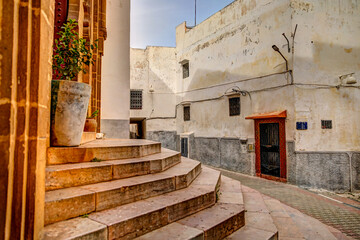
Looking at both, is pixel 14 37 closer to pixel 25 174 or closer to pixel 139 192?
pixel 25 174

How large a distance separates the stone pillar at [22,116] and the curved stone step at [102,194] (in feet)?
0.88

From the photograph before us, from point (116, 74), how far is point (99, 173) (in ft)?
17.6

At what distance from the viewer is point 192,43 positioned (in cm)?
1462

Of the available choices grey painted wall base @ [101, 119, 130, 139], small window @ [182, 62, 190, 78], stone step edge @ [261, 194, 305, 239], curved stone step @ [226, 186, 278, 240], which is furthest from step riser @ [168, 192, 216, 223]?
small window @ [182, 62, 190, 78]

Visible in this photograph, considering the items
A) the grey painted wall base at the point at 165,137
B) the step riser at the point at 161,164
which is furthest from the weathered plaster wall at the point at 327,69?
the grey painted wall base at the point at 165,137

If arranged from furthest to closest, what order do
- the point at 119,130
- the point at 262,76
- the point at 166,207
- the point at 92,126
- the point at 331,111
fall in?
1. the point at 262,76
2. the point at 331,111
3. the point at 119,130
4. the point at 92,126
5. the point at 166,207

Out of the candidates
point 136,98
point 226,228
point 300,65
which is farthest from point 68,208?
point 136,98

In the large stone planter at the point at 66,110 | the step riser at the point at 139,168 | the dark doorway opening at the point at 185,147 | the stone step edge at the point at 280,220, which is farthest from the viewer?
the dark doorway opening at the point at 185,147

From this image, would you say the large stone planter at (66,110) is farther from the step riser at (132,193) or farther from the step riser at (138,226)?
the step riser at (138,226)

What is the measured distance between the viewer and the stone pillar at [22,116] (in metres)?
1.40

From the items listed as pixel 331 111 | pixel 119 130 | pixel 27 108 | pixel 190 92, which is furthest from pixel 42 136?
pixel 190 92

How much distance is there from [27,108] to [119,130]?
5.65m

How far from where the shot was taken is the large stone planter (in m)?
2.59

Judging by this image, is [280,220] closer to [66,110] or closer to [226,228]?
[226,228]
